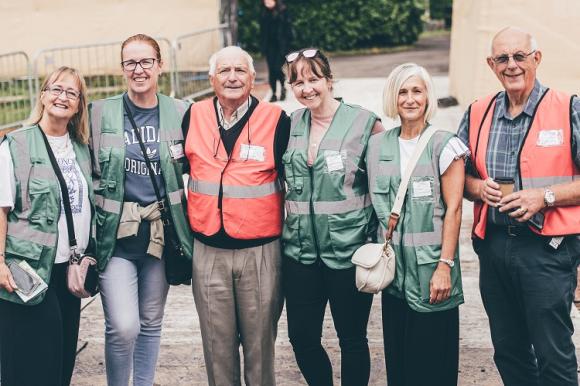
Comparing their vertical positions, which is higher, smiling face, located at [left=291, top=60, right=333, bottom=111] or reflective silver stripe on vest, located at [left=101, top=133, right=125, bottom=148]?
smiling face, located at [left=291, top=60, right=333, bottom=111]

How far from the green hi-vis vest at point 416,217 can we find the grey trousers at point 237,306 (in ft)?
2.16

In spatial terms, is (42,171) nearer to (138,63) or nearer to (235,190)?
(138,63)

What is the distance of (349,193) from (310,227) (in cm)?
26

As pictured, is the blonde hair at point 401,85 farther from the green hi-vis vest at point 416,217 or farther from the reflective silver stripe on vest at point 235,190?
the reflective silver stripe on vest at point 235,190

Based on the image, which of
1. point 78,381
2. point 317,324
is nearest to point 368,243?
point 317,324

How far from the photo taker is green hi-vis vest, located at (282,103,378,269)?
3797 mm

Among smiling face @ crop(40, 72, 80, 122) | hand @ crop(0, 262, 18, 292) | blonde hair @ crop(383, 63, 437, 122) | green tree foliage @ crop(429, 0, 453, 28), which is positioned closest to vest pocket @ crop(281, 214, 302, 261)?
blonde hair @ crop(383, 63, 437, 122)

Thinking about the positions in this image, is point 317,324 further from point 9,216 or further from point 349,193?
point 9,216

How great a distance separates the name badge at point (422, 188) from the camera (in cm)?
361

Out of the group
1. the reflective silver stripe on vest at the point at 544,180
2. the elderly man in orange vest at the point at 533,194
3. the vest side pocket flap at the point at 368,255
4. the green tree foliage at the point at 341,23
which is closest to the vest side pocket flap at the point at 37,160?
the vest side pocket flap at the point at 368,255

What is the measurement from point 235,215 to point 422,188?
92 centimetres

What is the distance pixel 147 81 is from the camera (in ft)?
12.9

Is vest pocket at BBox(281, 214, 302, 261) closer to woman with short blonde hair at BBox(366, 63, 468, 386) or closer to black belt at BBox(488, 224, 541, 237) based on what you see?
woman with short blonde hair at BBox(366, 63, 468, 386)

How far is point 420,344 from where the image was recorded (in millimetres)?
3699
